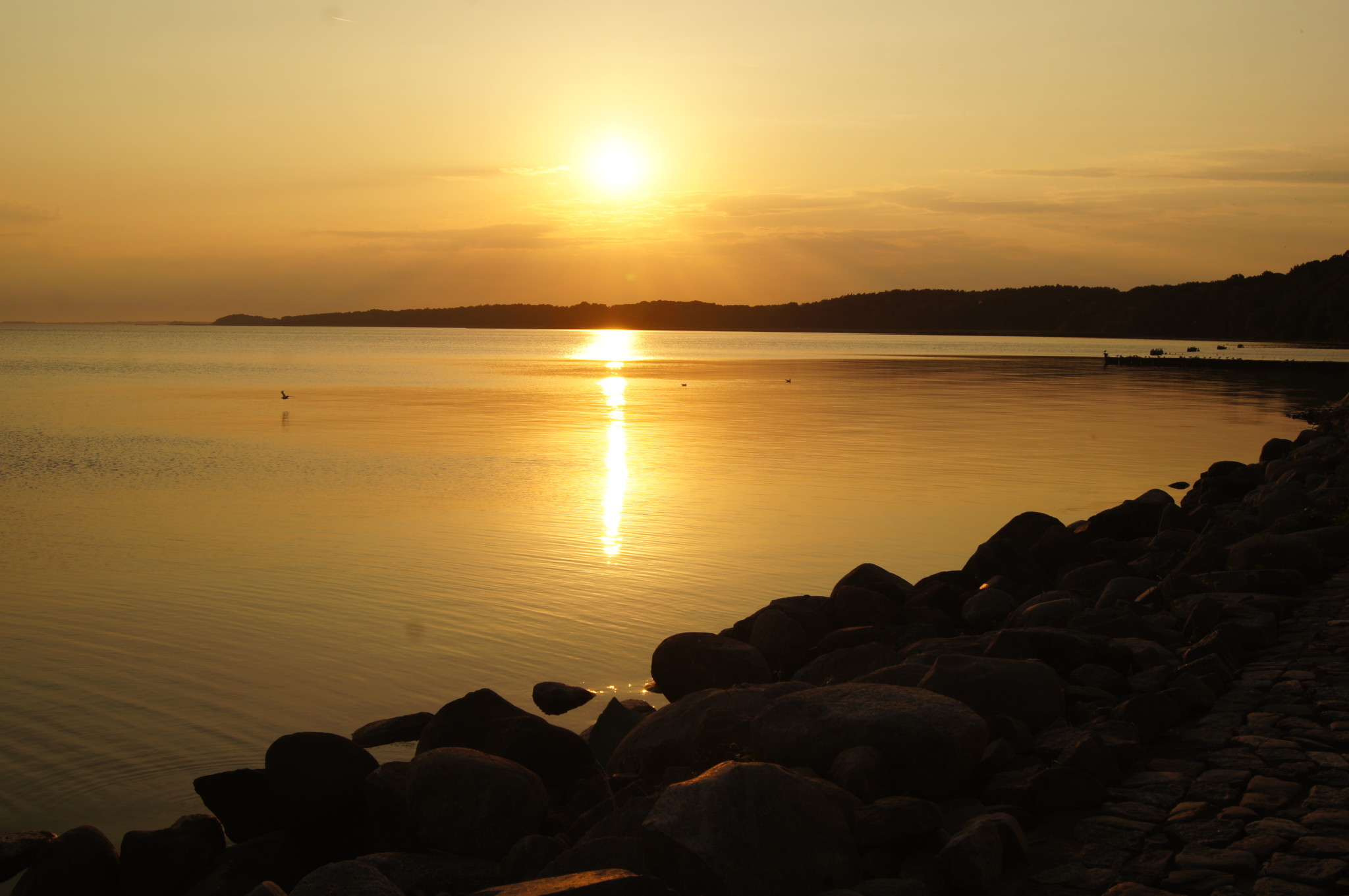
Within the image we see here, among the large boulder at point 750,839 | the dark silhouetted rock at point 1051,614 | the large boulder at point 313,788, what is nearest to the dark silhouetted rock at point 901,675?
the dark silhouetted rock at point 1051,614

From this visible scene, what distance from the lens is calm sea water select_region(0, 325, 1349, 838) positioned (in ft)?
31.5

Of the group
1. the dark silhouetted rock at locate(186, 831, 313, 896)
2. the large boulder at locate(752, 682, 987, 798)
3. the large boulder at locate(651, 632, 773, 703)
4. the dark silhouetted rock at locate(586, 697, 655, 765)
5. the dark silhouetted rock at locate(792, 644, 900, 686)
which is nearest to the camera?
the large boulder at locate(752, 682, 987, 798)

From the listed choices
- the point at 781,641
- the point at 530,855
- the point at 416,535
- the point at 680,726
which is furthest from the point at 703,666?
the point at 416,535

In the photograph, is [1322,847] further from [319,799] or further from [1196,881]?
[319,799]

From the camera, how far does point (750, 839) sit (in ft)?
17.3

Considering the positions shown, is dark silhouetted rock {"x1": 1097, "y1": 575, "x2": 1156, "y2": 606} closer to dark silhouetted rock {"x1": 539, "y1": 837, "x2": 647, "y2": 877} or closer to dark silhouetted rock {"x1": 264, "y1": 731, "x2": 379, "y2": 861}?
dark silhouetted rock {"x1": 539, "y1": 837, "x2": 647, "y2": 877}

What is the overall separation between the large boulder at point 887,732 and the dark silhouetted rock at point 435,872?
6.04ft

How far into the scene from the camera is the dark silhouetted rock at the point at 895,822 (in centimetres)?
554

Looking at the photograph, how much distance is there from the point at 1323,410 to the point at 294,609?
3364 centimetres

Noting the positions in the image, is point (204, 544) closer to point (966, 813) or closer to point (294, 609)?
point (294, 609)

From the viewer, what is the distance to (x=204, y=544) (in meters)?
16.2

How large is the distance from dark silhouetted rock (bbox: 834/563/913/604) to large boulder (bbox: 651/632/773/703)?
2.15 meters

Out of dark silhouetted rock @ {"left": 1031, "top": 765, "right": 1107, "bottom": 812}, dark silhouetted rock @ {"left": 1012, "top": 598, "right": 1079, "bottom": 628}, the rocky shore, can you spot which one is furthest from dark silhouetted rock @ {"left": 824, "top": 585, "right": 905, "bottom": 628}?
dark silhouetted rock @ {"left": 1031, "top": 765, "right": 1107, "bottom": 812}

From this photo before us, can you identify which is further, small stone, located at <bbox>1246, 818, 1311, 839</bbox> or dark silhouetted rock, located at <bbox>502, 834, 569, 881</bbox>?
dark silhouetted rock, located at <bbox>502, 834, 569, 881</bbox>
